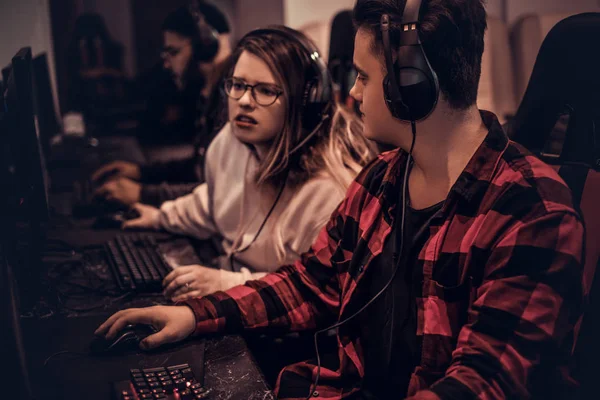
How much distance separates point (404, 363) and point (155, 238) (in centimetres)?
91

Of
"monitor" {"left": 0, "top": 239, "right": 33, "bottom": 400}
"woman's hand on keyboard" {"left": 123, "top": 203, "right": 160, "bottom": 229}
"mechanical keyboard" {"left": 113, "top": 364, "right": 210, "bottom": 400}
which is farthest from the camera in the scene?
"woman's hand on keyboard" {"left": 123, "top": 203, "right": 160, "bottom": 229}

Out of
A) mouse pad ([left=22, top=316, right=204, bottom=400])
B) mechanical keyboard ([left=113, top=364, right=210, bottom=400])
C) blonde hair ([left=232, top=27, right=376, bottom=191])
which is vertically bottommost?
mouse pad ([left=22, top=316, right=204, bottom=400])

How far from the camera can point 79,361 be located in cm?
107

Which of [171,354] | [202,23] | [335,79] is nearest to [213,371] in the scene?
[171,354]

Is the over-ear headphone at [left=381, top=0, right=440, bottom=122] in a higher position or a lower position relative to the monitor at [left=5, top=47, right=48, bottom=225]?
higher

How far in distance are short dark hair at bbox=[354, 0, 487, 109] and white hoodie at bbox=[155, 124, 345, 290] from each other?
1.67ft

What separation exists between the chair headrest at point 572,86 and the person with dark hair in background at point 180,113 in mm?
974

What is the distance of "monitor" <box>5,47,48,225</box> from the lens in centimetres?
124

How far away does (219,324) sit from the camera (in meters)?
1.17

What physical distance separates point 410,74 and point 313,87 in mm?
539

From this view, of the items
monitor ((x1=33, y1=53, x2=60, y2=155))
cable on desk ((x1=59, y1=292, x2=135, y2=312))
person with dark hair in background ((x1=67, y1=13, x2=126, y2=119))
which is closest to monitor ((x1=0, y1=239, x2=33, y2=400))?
cable on desk ((x1=59, y1=292, x2=135, y2=312))

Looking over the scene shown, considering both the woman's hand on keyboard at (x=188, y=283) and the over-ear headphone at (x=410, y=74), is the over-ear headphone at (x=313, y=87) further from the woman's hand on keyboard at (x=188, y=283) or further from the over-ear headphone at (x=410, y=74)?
the over-ear headphone at (x=410, y=74)

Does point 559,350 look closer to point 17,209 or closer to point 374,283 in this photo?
point 374,283

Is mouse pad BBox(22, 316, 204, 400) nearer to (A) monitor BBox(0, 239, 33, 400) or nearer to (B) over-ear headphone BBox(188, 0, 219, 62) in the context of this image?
(A) monitor BBox(0, 239, 33, 400)
